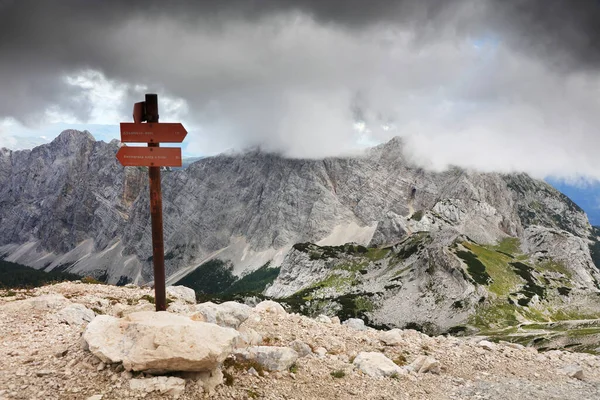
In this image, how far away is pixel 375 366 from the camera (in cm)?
1905

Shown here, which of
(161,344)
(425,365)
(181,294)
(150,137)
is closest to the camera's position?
(161,344)

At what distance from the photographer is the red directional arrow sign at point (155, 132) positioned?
16.4m

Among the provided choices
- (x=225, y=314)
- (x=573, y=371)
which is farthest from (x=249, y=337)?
(x=573, y=371)

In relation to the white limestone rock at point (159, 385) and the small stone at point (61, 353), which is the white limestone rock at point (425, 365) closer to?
the white limestone rock at point (159, 385)

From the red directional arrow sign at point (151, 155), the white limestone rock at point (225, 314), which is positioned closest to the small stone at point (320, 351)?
the white limestone rock at point (225, 314)

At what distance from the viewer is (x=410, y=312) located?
193375 mm

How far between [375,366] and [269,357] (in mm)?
5408

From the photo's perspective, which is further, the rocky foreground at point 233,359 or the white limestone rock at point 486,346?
the white limestone rock at point 486,346

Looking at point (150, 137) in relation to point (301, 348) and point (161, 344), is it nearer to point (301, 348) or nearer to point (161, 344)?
point (161, 344)

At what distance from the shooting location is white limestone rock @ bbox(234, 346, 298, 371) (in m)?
16.9

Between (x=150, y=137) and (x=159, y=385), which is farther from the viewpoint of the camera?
(x=150, y=137)

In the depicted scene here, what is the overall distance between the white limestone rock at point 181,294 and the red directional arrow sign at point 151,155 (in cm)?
1372

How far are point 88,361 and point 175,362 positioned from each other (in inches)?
139

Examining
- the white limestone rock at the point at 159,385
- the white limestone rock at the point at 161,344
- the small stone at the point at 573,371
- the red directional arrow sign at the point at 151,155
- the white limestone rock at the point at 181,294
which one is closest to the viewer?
the white limestone rock at the point at 159,385
